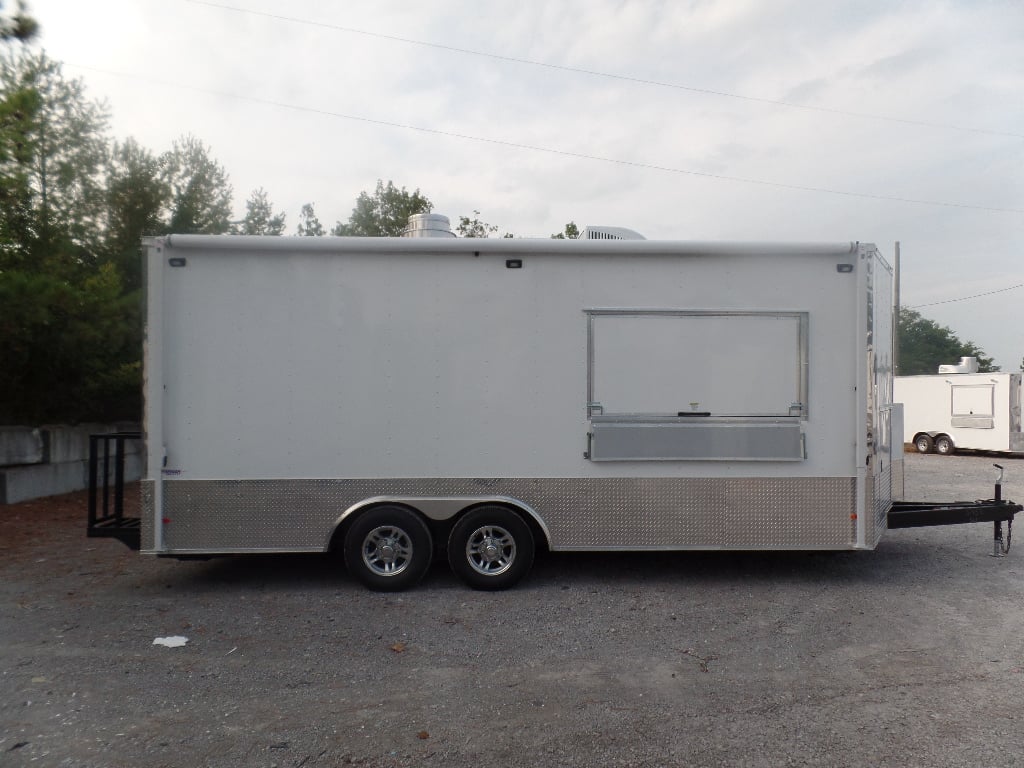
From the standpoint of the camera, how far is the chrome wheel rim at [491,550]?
6211mm

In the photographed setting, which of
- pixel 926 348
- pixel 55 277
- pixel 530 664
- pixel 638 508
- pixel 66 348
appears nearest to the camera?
pixel 530 664

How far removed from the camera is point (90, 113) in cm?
1542

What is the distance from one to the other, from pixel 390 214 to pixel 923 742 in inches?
950

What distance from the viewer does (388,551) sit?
6.18m

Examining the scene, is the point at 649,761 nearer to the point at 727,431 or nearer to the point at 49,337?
the point at 727,431

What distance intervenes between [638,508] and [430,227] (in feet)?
10.5

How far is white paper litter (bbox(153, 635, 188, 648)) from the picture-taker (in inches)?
199

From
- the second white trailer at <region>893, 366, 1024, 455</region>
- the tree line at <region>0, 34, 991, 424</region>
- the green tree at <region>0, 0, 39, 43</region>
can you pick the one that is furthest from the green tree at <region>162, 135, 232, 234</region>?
the second white trailer at <region>893, 366, 1024, 455</region>

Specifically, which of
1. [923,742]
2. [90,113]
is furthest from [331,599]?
[90,113]

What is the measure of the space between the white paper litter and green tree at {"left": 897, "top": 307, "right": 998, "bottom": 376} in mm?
65327

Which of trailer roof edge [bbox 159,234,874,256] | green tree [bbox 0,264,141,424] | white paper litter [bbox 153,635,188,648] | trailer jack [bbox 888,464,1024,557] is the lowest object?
white paper litter [bbox 153,635,188,648]

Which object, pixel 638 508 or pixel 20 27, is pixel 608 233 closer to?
pixel 638 508

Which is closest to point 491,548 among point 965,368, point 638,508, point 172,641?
point 638,508

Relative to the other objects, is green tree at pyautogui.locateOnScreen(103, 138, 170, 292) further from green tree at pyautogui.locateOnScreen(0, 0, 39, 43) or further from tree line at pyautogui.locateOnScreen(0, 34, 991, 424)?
green tree at pyautogui.locateOnScreen(0, 0, 39, 43)
